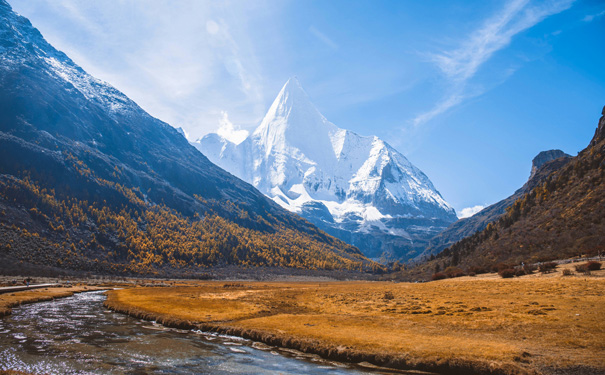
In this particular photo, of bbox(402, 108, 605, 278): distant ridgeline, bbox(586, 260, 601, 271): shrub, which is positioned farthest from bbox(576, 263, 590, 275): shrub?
bbox(402, 108, 605, 278): distant ridgeline

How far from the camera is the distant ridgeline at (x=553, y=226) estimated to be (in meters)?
78.4

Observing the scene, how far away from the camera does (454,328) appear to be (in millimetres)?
29672

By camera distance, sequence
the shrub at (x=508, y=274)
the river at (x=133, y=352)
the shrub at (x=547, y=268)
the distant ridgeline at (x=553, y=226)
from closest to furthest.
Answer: the river at (x=133, y=352) < the shrub at (x=547, y=268) < the shrub at (x=508, y=274) < the distant ridgeline at (x=553, y=226)

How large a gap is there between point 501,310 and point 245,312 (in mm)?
30259

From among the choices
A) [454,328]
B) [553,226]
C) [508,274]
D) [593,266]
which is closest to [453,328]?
[454,328]

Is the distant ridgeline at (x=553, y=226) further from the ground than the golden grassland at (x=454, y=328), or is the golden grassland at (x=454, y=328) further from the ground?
the distant ridgeline at (x=553, y=226)

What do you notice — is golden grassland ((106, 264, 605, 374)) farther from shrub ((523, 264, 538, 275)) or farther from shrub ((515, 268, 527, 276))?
shrub ((515, 268, 527, 276))

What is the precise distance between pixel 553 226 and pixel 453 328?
83.2m

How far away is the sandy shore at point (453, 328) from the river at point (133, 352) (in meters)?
2.42

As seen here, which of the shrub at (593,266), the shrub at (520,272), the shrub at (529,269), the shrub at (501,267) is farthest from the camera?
the shrub at (501,267)

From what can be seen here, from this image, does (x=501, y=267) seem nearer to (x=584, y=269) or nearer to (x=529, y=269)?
(x=529, y=269)

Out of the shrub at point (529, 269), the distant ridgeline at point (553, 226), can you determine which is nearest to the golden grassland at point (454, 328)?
the shrub at point (529, 269)

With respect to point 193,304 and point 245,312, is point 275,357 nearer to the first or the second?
point 245,312

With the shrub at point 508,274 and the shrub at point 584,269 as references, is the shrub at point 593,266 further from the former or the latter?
the shrub at point 508,274
